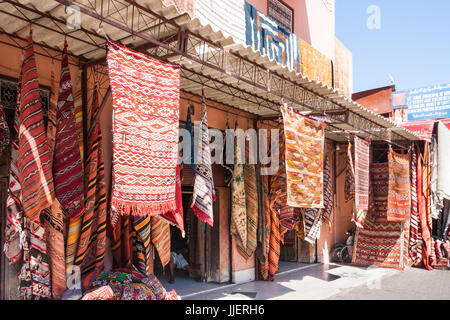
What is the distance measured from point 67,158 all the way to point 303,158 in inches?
128

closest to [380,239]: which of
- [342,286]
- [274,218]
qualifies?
[342,286]

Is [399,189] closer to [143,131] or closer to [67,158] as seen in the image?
[143,131]

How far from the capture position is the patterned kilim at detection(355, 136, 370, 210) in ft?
23.9

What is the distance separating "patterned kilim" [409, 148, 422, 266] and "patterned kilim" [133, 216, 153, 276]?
7.24 metres

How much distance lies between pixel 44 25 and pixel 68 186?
5.36 feet

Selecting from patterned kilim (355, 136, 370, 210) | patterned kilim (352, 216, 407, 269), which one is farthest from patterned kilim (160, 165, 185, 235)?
patterned kilim (352, 216, 407, 269)

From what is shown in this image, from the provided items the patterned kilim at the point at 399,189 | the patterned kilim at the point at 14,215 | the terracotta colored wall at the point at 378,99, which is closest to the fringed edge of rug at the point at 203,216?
the patterned kilim at the point at 14,215

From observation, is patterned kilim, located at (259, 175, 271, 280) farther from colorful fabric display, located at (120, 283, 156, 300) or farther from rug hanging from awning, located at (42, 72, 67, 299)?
rug hanging from awning, located at (42, 72, 67, 299)

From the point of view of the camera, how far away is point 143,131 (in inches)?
140

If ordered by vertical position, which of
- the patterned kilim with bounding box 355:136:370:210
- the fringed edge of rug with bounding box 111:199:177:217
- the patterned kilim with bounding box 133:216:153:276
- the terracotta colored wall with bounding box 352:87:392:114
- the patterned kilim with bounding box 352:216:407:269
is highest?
the terracotta colored wall with bounding box 352:87:392:114

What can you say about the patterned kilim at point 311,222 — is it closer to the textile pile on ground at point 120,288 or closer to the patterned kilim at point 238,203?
the patterned kilim at point 238,203

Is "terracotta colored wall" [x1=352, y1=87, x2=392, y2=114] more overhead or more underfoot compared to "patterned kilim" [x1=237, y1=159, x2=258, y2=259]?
more overhead

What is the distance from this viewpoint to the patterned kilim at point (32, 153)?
342 centimetres

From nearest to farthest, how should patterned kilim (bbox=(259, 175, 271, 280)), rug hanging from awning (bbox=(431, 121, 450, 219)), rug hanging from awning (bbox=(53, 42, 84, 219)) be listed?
rug hanging from awning (bbox=(53, 42, 84, 219)), patterned kilim (bbox=(259, 175, 271, 280)), rug hanging from awning (bbox=(431, 121, 450, 219))
